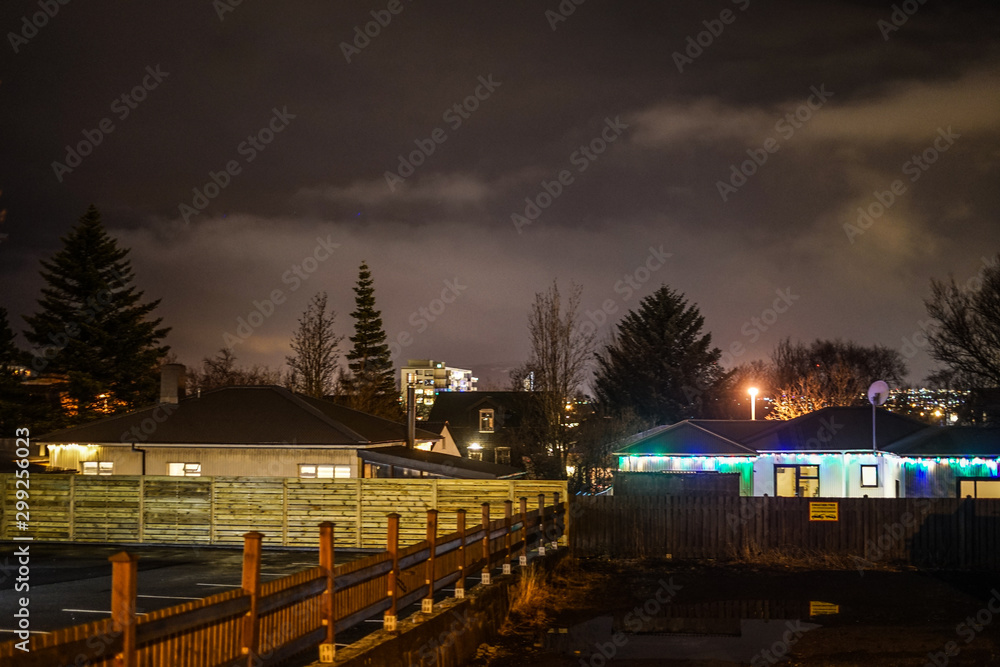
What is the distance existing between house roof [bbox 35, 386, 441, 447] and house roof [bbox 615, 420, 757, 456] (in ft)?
34.4

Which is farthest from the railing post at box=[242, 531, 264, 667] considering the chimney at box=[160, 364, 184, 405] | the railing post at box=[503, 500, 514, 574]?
the chimney at box=[160, 364, 184, 405]

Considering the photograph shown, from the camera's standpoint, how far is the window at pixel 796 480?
3531 cm

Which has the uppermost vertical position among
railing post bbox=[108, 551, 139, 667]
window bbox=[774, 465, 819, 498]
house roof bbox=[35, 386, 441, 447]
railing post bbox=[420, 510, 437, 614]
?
house roof bbox=[35, 386, 441, 447]

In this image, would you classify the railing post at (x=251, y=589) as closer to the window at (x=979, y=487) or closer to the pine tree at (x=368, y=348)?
the window at (x=979, y=487)

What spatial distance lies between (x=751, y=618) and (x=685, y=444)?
22010mm

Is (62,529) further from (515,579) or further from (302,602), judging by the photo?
(302,602)

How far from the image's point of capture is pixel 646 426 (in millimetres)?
59188

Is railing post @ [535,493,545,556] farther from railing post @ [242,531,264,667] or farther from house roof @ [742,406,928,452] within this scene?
house roof @ [742,406,928,452]

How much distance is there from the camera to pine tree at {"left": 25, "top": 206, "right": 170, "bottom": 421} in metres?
50.5

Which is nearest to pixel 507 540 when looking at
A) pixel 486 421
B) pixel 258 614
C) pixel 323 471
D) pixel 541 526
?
pixel 541 526

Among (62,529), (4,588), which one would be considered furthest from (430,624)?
(62,529)

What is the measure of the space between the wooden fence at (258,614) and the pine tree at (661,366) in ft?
167

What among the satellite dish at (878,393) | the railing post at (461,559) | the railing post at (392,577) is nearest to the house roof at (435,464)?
the satellite dish at (878,393)

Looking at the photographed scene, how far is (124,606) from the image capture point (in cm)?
488
